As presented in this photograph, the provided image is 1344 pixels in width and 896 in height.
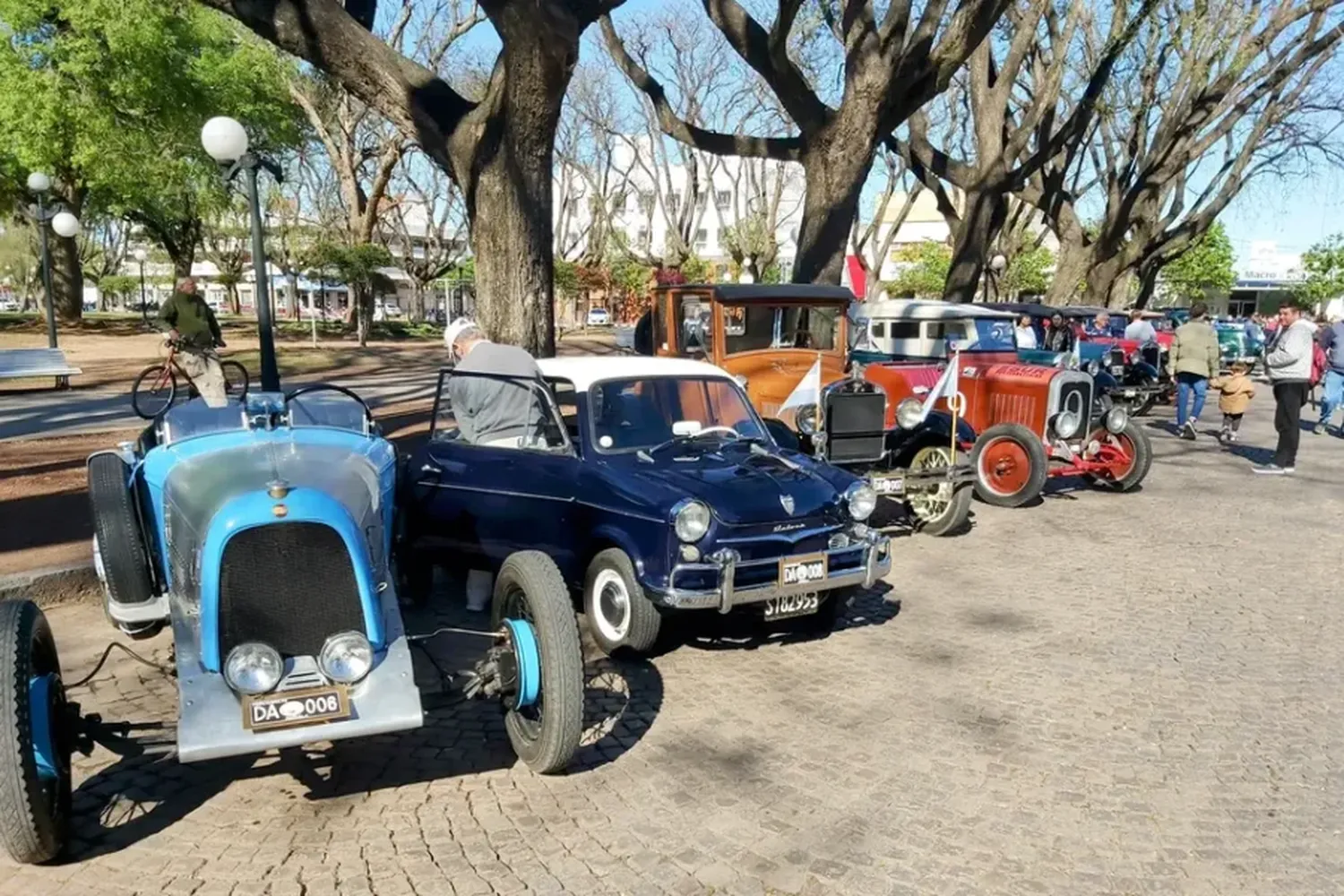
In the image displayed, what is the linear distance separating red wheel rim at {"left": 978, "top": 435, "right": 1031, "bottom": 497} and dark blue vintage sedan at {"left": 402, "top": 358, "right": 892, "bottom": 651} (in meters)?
3.88

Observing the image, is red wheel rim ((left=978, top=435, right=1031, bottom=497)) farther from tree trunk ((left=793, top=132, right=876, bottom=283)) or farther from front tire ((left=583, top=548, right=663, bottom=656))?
front tire ((left=583, top=548, right=663, bottom=656))

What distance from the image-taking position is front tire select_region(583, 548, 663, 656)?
5.05m

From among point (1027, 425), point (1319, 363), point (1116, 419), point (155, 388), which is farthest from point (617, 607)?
point (1319, 363)

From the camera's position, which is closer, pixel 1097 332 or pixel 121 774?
pixel 121 774

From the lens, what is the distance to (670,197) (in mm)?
37312

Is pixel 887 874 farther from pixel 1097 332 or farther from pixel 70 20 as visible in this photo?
pixel 70 20

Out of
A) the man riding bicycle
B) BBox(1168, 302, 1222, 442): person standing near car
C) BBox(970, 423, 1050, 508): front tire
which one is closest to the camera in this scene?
BBox(970, 423, 1050, 508): front tire

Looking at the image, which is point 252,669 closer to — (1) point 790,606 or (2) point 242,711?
(2) point 242,711

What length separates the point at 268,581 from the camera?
3.51m

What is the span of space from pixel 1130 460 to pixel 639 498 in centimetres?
706

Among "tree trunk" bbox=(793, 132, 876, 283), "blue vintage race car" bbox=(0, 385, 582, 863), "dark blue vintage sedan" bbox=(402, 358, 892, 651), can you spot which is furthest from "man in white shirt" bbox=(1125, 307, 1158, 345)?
"blue vintage race car" bbox=(0, 385, 582, 863)

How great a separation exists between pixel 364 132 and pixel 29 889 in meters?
36.7

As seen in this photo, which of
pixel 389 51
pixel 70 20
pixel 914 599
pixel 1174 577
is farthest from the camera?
pixel 70 20

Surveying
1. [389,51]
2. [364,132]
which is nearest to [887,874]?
[389,51]
